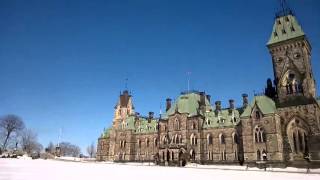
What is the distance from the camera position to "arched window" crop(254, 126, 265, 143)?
183 feet

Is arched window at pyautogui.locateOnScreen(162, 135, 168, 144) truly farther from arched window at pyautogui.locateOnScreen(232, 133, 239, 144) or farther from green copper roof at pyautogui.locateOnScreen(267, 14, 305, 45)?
green copper roof at pyautogui.locateOnScreen(267, 14, 305, 45)

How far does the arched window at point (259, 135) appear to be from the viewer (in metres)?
55.9

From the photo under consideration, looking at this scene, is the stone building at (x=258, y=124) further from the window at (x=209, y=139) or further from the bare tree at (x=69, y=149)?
the bare tree at (x=69, y=149)

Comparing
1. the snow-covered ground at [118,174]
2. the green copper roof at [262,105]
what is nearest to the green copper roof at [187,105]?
the green copper roof at [262,105]

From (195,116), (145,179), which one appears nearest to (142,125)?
(195,116)

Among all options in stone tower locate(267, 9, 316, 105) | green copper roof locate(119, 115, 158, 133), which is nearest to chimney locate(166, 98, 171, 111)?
green copper roof locate(119, 115, 158, 133)

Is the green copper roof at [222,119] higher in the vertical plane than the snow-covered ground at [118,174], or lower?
higher

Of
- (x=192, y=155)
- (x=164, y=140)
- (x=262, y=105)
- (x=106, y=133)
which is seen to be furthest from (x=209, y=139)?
(x=106, y=133)

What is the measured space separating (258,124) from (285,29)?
70.8 ft

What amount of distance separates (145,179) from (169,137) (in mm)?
47858

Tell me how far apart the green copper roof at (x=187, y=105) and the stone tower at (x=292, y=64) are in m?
18.8

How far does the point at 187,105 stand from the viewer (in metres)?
69.8

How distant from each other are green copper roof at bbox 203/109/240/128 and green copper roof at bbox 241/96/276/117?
386cm

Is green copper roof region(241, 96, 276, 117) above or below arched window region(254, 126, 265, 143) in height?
above
